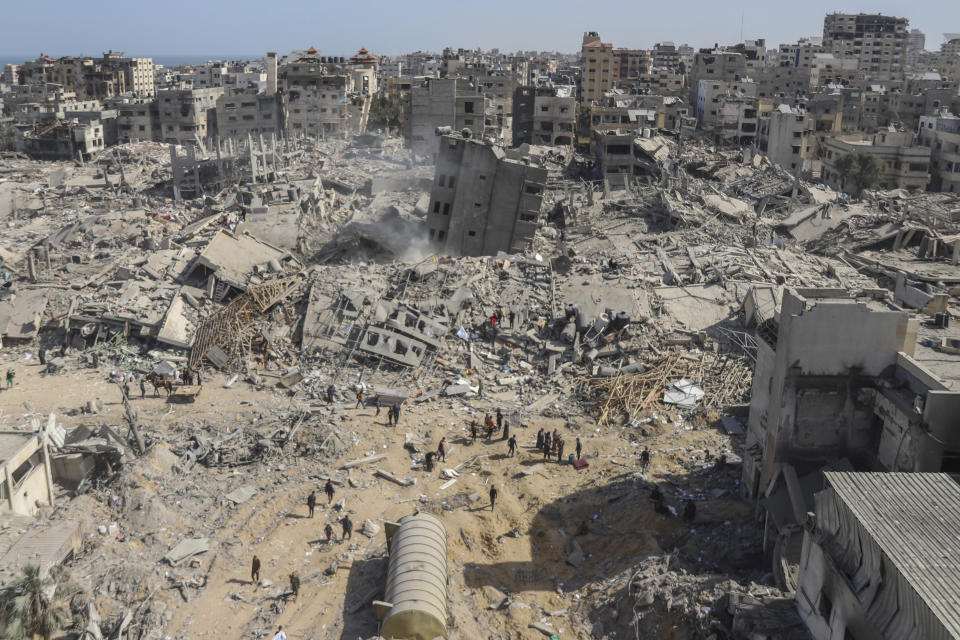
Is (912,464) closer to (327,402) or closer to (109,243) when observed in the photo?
(327,402)

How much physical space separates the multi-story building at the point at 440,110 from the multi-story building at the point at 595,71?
106 ft

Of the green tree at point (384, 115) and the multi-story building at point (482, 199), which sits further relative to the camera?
the green tree at point (384, 115)

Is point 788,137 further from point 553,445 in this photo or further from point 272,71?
point 272,71

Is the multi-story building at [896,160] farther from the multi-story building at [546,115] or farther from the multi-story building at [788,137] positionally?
the multi-story building at [546,115]

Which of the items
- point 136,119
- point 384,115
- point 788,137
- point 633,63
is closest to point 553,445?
point 788,137

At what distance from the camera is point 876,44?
108250mm

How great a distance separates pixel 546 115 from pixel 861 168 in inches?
852

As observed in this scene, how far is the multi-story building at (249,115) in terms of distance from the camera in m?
67.4

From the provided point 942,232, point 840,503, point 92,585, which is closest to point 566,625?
point 840,503

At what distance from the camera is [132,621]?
1312 centimetres

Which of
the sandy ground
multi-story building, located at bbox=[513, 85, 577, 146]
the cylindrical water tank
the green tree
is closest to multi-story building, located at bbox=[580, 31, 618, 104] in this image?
the green tree

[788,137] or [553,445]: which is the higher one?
[788,137]

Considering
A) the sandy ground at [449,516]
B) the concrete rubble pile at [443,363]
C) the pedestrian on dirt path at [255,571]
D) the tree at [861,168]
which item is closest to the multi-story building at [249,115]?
the concrete rubble pile at [443,363]

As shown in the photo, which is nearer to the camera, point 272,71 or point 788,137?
point 788,137
